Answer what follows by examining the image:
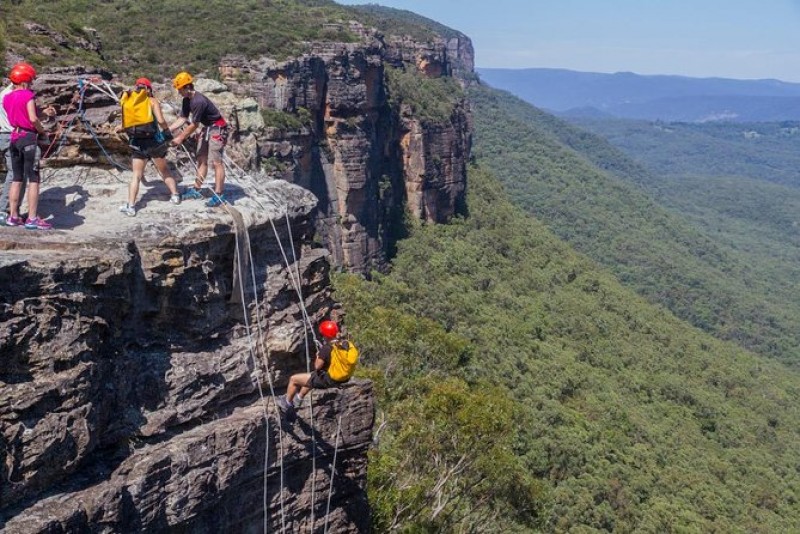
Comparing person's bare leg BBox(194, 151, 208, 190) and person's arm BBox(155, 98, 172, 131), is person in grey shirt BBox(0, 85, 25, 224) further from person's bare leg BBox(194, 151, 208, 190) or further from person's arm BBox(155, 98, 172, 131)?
person's bare leg BBox(194, 151, 208, 190)

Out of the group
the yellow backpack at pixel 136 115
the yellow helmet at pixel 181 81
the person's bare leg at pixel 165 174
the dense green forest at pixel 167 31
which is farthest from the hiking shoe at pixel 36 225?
the dense green forest at pixel 167 31

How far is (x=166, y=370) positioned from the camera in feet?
28.0

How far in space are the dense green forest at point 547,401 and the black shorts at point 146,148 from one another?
30.1ft

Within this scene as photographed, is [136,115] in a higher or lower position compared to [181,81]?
lower

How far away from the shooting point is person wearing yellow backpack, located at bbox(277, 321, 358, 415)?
31.6 feet

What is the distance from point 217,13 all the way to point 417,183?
19.5 meters

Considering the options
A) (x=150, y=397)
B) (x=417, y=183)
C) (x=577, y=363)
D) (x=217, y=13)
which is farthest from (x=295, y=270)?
(x=417, y=183)

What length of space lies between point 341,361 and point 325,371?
0.26 m

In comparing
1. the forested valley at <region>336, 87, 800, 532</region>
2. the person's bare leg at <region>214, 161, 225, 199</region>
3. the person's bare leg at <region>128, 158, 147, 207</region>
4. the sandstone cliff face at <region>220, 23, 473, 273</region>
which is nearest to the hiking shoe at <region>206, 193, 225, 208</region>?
the person's bare leg at <region>214, 161, 225, 199</region>

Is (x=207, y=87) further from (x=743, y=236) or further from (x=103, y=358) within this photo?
(x=743, y=236)

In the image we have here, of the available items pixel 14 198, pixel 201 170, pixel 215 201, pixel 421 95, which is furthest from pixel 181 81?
pixel 421 95

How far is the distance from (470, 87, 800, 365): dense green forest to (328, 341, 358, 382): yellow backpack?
7529 centimetres

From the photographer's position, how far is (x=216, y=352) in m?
9.09

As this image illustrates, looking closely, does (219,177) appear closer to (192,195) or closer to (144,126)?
(192,195)
